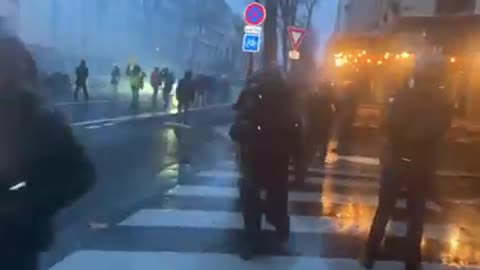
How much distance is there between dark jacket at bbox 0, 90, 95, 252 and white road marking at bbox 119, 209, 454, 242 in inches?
220

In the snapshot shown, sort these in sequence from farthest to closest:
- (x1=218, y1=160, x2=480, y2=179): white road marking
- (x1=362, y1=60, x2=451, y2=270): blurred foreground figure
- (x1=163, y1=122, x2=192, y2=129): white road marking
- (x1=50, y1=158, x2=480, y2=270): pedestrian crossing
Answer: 1. (x1=163, y1=122, x2=192, y2=129): white road marking
2. (x1=218, y1=160, x2=480, y2=179): white road marking
3. (x1=50, y1=158, x2=480, y2=270): pedestrian crossing
4. (x1=362, y1=60, x2=451, y2=270): blurred foreground figure

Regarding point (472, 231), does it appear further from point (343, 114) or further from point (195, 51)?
point (195, 51)

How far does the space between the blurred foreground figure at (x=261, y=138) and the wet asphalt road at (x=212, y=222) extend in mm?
380

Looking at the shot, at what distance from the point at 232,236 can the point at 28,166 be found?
215 inches

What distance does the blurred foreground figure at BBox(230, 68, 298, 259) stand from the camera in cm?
735

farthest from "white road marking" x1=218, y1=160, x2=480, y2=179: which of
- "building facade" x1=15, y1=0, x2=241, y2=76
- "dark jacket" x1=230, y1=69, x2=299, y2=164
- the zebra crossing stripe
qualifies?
"building facade" x1=15, y1=0, x2=241, y2=76

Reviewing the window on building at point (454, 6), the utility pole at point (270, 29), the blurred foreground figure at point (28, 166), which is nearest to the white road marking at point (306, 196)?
the blurred foreground figure at point (28, 166)

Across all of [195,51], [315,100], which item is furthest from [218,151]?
[195,51]

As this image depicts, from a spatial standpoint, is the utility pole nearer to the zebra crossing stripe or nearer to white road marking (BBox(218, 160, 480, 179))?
white road marking (BBox(218, 160, 480, 179))

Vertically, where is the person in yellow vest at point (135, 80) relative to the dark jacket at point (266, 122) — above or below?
below

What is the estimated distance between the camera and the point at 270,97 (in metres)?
7.39

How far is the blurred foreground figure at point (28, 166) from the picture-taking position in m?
2.72

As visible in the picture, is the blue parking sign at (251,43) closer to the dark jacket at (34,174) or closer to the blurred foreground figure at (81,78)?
the dark jacket at (34,174)

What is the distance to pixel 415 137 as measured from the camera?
654 cm
